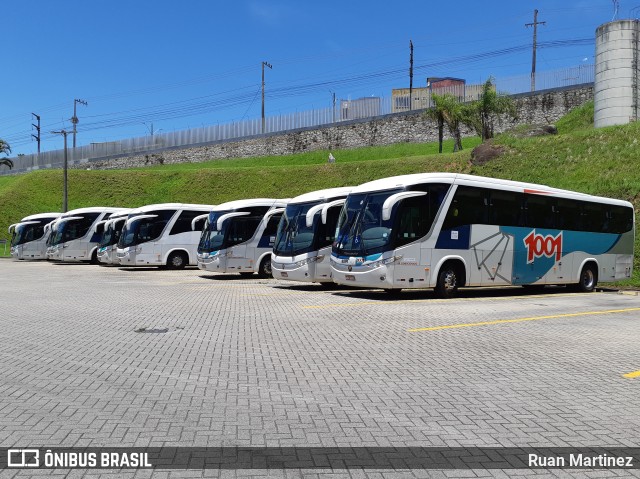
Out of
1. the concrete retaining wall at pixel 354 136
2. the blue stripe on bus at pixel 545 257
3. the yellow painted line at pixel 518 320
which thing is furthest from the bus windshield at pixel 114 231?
the concrete retaining wall at pixel 354 136

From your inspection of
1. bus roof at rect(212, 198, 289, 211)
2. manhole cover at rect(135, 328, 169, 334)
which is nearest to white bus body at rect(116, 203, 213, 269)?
bus roof at rect(212, 198, 289, 211)

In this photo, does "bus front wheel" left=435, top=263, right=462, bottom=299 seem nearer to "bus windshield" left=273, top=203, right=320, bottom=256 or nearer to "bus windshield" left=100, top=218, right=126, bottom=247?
"bus windshield" left=273, top=203, right=320, bottom=256

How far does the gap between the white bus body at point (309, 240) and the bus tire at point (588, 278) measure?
347 inches

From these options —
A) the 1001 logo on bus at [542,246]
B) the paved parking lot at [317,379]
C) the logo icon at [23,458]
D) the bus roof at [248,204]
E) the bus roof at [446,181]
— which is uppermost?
the bus roof at [446,181]

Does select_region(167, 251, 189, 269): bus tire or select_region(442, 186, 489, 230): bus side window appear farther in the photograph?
select_region(167, 251, 189, 269): bus tire

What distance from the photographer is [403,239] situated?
16.8m

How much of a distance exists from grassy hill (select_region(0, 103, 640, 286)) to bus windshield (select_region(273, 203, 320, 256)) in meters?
13.5

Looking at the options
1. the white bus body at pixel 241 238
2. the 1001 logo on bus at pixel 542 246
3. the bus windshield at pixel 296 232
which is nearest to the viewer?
the 1001 logo on bus at pixel 542 246

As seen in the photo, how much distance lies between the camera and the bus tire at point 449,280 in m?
17.7

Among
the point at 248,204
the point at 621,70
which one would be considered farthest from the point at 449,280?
the point at 621,70

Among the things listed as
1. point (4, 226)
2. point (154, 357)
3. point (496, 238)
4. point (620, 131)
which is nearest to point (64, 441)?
point (154, 357)

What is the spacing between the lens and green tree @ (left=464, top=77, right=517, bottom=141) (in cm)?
5206

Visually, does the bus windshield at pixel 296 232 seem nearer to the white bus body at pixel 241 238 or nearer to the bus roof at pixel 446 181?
the bus roof at pixel 446 181

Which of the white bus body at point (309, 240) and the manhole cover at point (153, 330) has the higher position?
the white bus body at point (309, 240)
